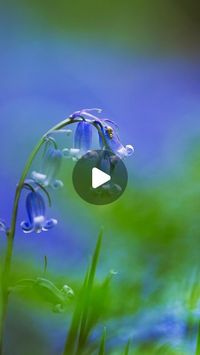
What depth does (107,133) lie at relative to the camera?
1.15m

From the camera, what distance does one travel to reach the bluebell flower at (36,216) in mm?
1097

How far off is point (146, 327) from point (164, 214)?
0.28 meters

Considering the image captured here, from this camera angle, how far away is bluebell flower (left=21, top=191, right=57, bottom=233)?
110cm

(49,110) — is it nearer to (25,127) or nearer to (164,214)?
(25,127)

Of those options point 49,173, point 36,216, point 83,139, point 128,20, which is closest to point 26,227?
point 36,216

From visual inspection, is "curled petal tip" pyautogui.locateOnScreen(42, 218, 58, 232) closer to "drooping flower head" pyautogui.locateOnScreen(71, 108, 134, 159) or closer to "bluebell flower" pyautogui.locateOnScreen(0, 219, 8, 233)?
"bluebell flower" pyautogui.locateOnScreen(0, 219, 8, 233)

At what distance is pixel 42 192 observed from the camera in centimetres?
111

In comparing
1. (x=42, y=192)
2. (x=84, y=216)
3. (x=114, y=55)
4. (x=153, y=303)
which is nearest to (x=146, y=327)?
(x=153, y=303)

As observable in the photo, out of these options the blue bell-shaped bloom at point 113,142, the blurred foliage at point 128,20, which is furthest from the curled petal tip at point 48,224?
the blurred foliage at point 128,20

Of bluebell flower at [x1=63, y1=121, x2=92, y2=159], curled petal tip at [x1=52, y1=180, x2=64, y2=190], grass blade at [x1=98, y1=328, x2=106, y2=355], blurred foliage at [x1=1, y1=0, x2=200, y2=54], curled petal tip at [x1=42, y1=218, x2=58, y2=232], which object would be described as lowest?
grass blade at [x1=98, y1=328, x2=106, y2=355]

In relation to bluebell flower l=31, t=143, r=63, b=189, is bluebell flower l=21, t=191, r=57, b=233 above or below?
below
